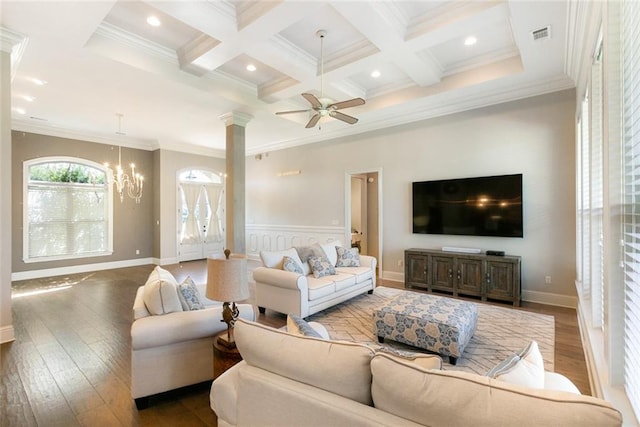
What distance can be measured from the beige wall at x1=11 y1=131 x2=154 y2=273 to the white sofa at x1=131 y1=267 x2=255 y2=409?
6.03m

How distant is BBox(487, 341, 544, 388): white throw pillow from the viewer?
1.12 meters

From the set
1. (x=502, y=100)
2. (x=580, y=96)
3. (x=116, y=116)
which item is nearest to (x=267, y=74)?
(x=116, y=116)

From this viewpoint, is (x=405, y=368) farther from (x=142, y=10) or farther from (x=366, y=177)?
(x=366, y=177)

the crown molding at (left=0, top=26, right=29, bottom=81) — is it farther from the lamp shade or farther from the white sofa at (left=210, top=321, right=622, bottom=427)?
the white sofa at (left=210, top=321, right=622, bottom=427)

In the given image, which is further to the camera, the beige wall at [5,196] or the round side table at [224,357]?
the beige wall at [5,196]

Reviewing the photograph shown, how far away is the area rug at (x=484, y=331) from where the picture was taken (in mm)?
2842

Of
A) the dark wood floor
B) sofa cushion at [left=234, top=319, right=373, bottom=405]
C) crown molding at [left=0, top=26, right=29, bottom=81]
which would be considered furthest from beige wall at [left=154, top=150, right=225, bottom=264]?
sofa cushion at [left=234, top=319, right=373, bottom=405]

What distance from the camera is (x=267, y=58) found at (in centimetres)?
378

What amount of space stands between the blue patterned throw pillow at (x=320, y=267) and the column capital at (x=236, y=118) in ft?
9.40

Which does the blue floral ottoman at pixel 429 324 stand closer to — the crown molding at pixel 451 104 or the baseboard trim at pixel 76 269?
the crown molding at pixel 451 104

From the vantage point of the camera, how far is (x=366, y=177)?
7.88 m

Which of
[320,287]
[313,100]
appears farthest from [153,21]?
[320,287]

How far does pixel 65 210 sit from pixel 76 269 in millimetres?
1371

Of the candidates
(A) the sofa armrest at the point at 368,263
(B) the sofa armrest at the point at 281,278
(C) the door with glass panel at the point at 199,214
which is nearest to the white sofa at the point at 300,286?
(B) the sofa armrest at the point at 281,278
